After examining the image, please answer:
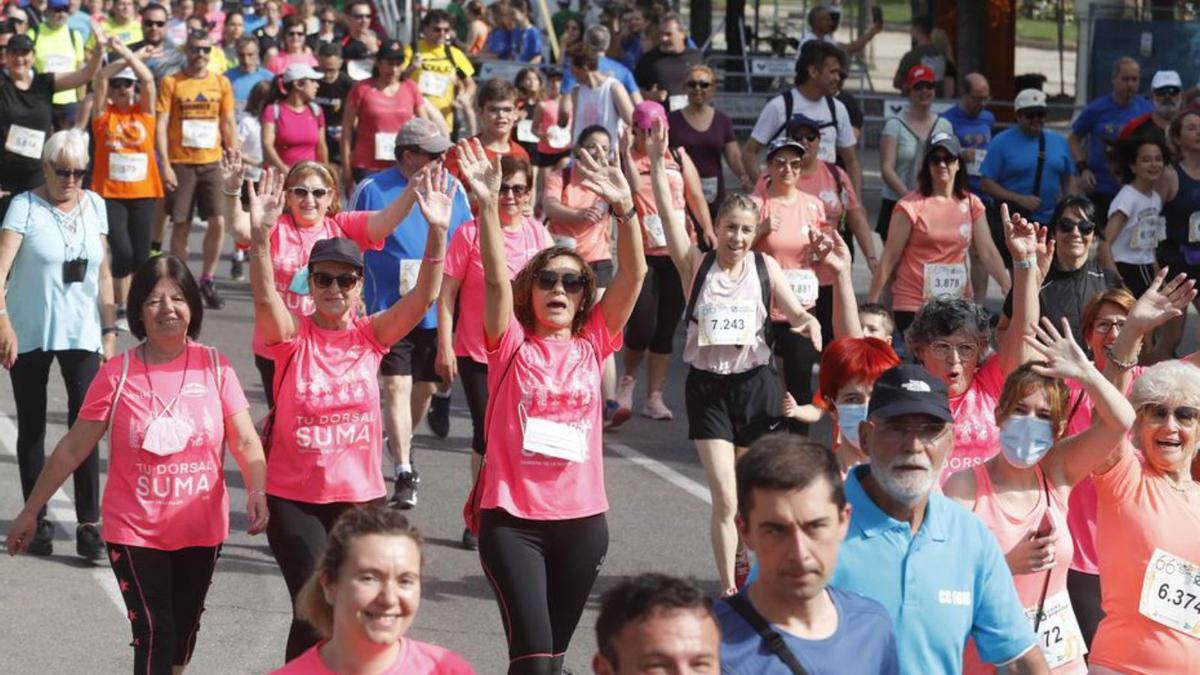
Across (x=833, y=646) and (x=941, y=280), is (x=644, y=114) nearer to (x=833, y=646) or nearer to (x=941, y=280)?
(x=941, y=280)

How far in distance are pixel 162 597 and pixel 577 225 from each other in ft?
17.7

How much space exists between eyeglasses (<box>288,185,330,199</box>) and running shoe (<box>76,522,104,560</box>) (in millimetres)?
1715

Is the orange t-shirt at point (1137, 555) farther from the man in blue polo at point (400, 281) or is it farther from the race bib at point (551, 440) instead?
the man in blue polo at point (400, 281)

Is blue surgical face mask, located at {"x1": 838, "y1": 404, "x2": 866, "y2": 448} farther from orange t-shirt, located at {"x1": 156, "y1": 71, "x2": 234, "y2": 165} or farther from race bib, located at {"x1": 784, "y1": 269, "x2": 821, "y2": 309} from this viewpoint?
orange t-shirt, located at {"x1": 156, "y1": 71, "x2": 234, "y2": 165}

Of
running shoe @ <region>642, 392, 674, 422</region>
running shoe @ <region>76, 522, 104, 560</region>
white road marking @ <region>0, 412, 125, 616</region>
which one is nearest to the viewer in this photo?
white road marking @ <region>0, 412, 125, 616</region>

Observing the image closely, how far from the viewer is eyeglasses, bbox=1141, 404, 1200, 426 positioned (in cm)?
596

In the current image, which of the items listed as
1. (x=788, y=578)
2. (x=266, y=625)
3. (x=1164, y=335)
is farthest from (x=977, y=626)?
(x=1164, y=335)

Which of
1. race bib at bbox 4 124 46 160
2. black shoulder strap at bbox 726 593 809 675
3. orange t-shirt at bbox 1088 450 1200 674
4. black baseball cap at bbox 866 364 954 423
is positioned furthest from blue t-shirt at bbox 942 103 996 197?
black shoulder strap at bbox 726 593 809 675

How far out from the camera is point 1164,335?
11.2 metres

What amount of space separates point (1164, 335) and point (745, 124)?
12543 millimetres

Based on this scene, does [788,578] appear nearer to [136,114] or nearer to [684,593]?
[684,593]

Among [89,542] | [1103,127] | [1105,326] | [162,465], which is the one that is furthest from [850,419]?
[1103,127]

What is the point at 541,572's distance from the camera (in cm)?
655

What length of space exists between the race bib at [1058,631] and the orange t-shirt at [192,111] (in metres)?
10.8
